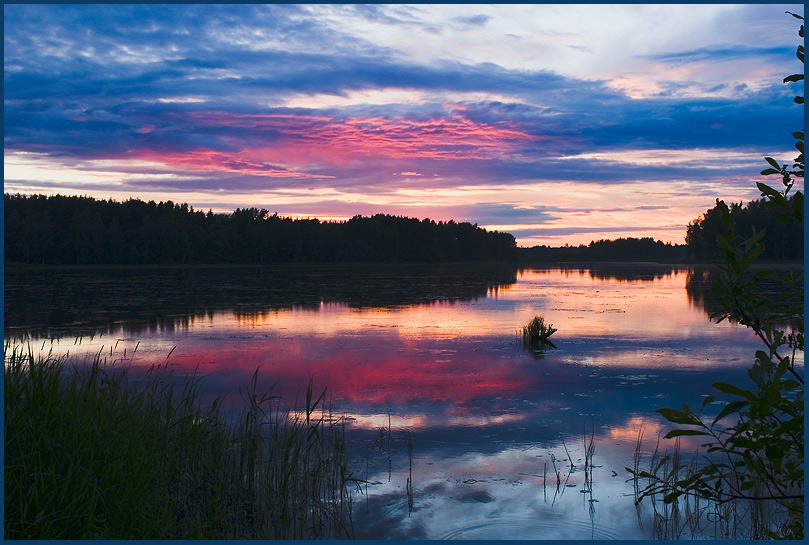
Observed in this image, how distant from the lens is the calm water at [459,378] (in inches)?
235

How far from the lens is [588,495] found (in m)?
6.12

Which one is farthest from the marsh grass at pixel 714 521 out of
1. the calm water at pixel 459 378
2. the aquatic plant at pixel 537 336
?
the aquatic plant at pixel 537 336

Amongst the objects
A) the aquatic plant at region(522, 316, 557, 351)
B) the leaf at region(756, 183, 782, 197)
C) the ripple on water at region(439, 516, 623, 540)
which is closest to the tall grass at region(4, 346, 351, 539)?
the ripple on water at region(439, 516, 623, 540)

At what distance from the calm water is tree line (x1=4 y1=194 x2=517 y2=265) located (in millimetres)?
53006

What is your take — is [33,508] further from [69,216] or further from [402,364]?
[69,216]

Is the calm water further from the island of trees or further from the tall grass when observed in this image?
the island of trees

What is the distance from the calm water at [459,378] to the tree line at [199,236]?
5301 cm

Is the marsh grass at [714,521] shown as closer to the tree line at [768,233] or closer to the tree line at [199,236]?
the tree line at [768,233]

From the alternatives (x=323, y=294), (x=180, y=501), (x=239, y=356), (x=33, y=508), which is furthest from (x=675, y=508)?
(x=323, y=294)

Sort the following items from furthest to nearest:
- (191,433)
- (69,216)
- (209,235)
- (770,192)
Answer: (209,235) → (69,216) → (191,433) → (770,192)

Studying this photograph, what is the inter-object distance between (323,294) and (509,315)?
493 inches

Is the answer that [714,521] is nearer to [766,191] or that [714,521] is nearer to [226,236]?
[766,191]

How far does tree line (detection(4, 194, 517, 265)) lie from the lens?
243ft

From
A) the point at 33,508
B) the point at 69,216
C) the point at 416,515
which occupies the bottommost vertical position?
the point at 416,515
